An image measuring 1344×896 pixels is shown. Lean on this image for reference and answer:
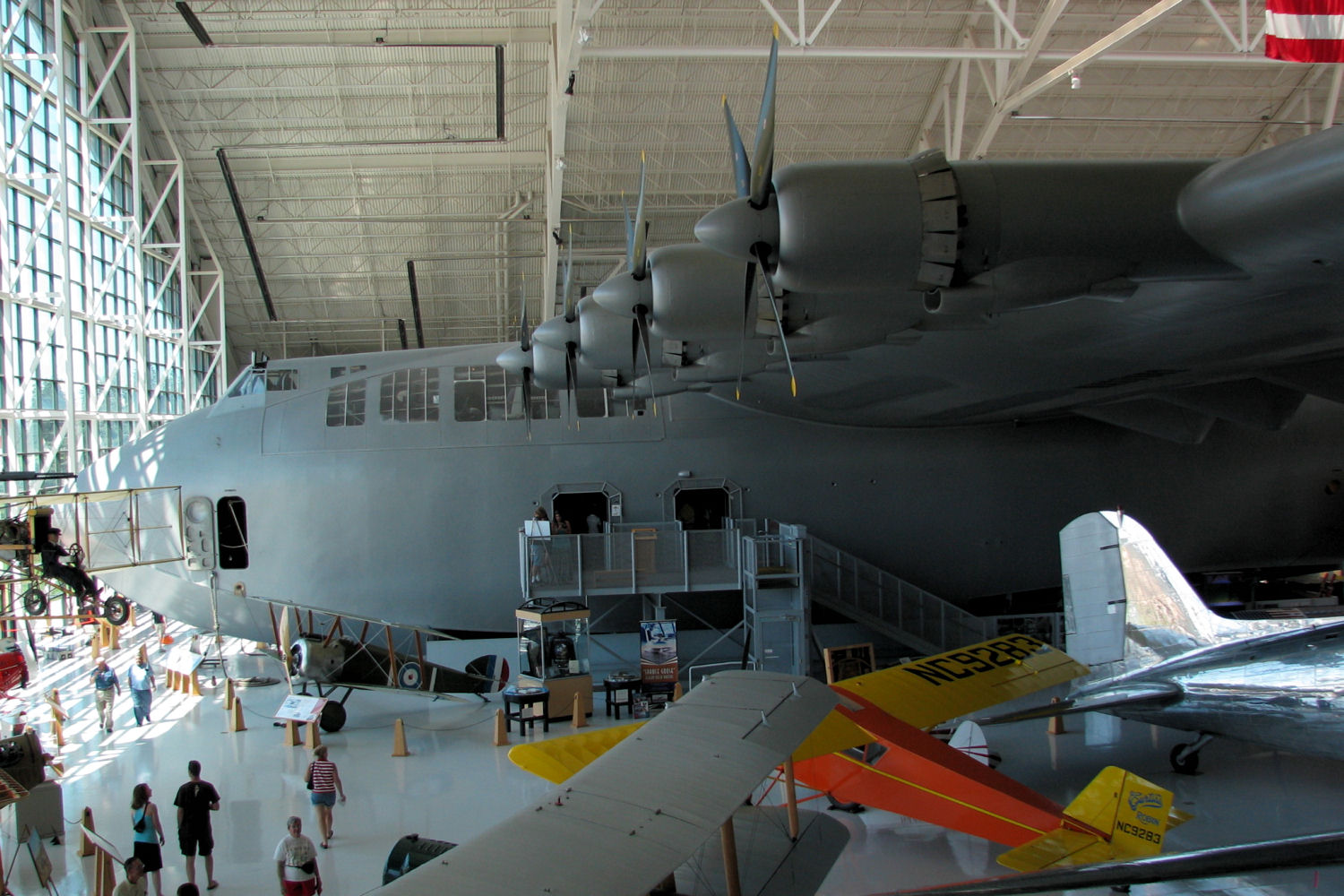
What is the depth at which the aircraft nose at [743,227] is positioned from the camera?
6793mm

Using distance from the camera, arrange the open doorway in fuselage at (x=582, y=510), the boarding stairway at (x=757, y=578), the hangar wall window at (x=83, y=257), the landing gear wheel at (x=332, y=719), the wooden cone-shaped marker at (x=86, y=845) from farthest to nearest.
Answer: the hangar wall window at (x=83, y=257) < the open doorway in fuselage at (x=582, y=510) < the boarding stairway at (x=757, y=578) < the landing gear wheel at (x=332, y=719) < the wooden cone-shaped marker at (x=86, y=845)

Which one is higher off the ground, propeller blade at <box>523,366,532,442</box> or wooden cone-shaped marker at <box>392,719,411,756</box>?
propeller blade at <box>523,366,532,442</box>

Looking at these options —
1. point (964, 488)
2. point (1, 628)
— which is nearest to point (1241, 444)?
point (964, 488)

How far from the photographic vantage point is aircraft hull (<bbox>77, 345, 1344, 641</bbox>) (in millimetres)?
15023

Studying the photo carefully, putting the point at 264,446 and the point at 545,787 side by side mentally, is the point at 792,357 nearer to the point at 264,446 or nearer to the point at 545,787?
the point at 545,787

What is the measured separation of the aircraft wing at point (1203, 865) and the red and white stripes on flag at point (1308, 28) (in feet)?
37.7

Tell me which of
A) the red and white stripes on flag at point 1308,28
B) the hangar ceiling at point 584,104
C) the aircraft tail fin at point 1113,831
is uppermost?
the hangar ceiling at point 584,104

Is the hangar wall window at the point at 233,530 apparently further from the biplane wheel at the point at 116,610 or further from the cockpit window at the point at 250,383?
the biplane wheel at the point at 116,610

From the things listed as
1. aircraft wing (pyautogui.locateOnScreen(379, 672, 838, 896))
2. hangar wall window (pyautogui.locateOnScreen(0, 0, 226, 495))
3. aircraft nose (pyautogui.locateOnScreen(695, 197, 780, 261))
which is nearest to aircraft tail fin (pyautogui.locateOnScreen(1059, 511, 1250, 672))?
aircraft wing (pyautogui.locateOnScreen(379, 672, 838, 896))

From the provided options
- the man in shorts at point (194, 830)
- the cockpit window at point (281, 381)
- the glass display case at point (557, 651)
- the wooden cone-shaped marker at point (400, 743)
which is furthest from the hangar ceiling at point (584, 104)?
the man in shorts at point (194, 830)

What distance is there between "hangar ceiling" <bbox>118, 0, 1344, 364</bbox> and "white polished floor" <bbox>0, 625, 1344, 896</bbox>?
13.6m

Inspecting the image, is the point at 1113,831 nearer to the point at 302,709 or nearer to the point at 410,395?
the point at 302,709

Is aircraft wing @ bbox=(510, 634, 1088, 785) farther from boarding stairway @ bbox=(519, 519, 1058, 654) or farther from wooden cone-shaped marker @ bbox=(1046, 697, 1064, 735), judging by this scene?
boarding stairway @ bbox=(519, 519, 1058, 654)

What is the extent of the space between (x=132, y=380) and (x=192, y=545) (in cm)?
2052
